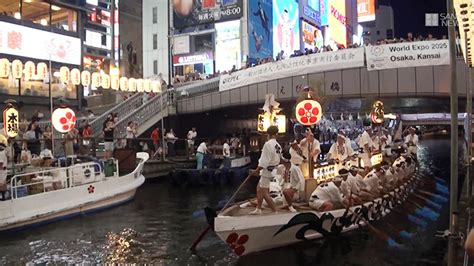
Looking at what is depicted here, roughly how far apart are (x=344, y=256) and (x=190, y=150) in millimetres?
21597

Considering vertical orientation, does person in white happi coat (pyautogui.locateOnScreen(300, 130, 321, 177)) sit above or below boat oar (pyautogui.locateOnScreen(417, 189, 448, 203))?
above

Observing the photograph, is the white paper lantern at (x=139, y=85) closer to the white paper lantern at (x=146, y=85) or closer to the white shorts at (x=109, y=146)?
A: the white paper lantern at (x=146, y=85)

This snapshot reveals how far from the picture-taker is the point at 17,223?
1487 cm

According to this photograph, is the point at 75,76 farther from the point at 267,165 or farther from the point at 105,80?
the point at 267,165

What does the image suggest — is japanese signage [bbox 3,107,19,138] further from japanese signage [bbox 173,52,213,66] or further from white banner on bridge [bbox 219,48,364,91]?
japanese signage [bbox 173,52,213,66]

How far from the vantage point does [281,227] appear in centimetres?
1120

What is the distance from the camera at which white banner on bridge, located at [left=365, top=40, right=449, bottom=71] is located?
24812mm

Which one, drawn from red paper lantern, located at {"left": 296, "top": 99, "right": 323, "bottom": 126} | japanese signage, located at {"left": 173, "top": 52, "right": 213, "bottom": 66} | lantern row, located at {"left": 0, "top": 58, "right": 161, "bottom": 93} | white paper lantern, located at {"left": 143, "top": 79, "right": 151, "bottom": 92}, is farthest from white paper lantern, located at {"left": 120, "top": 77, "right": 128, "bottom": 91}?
japanese signage, located at {"left": 173, "top": 52, "right": 213, "bottom": 66}

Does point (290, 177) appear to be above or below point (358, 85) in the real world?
below

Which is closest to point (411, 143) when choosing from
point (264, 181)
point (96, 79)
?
point (96, 79)

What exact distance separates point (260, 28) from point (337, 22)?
96.4 ft

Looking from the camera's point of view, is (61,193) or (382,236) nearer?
(382,236)

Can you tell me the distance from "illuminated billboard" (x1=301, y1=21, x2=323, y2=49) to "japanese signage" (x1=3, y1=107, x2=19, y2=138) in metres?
48.5

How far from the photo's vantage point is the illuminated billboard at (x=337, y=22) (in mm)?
71375
